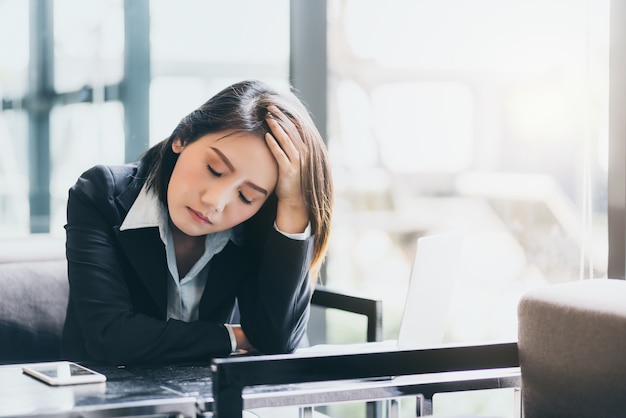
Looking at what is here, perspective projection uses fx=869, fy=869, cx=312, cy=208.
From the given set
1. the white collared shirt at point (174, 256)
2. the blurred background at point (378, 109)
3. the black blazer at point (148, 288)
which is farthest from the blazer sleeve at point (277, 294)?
the blurred background at point (378, 109)

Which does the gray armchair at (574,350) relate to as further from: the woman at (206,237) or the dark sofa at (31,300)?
the dark sofa at (31,300)

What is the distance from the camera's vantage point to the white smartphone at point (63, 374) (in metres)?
1.43

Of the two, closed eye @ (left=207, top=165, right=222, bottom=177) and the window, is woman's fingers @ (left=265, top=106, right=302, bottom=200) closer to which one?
closed eye @ (left=207, top=165, right=222, bottom=177)

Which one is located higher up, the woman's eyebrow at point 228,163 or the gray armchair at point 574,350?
the woman's eyebrow at point 228,163

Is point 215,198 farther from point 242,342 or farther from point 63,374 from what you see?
point 63,374

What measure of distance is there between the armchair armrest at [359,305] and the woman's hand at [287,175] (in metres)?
0.38

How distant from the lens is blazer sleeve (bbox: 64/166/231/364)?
1.69m

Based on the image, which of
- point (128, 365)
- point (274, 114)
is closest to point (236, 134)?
point (274, 114)

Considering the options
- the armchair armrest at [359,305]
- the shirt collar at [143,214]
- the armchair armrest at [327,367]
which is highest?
the shirt collar at [143,214]

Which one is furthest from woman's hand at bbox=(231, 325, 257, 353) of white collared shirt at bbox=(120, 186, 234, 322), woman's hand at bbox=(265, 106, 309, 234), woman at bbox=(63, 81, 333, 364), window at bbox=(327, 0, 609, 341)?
window at bbox=(327, 0, 609, 341)

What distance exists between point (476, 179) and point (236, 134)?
3.76 ft

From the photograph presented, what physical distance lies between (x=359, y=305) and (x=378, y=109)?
1071 millimetres

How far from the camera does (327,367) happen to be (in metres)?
1.32

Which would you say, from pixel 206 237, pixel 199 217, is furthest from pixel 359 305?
pixel 199 217
